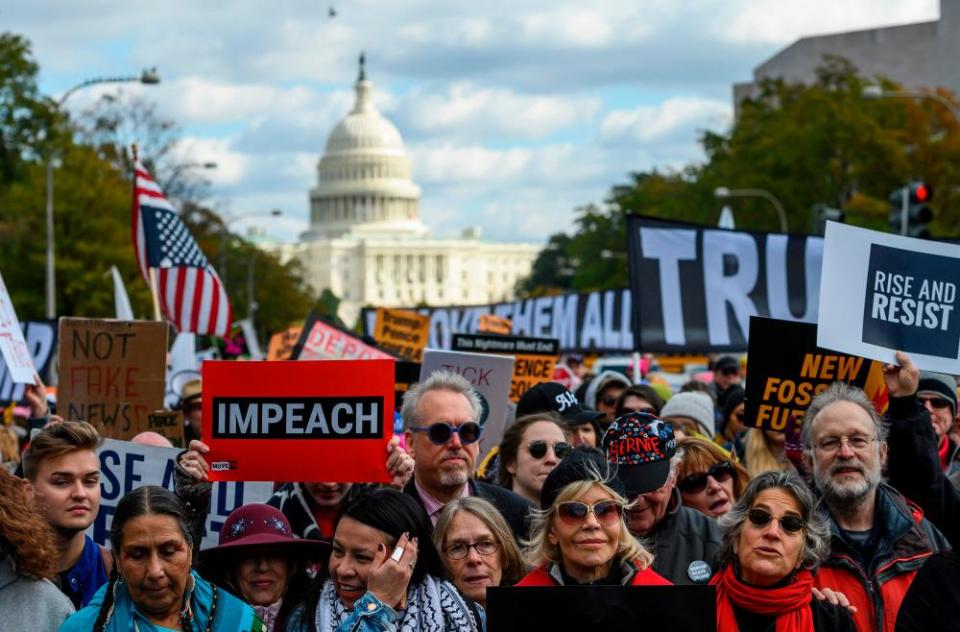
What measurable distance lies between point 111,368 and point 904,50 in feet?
195

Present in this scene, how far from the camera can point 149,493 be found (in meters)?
4.99

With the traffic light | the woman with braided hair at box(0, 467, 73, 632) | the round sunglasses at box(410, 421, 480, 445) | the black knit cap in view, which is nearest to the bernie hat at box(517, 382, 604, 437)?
the round sunglasses at box(410, 421, 480, 445)

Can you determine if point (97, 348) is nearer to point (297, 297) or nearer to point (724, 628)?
point (724, 628)

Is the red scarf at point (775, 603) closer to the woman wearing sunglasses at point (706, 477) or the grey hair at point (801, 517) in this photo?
the grey hair at point (801, 517)

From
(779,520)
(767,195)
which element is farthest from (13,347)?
(767,195)

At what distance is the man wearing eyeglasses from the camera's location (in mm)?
6180

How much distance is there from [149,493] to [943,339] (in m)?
2.72

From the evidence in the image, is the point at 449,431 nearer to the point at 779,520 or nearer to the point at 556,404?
the point at 779,520

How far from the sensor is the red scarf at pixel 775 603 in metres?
4.95

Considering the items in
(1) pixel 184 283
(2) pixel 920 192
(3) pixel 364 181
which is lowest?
(1) pixel 184 283

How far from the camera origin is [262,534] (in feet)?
19.0

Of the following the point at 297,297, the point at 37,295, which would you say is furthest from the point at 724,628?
the point at 297,297

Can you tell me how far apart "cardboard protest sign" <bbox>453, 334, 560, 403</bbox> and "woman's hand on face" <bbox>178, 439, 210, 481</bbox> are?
6.20 m

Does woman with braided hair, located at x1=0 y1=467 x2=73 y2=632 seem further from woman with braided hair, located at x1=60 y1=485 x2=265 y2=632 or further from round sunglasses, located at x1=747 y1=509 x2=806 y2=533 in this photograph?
round sunglasses, located at x1=747 y1=509 x2=806 y2=533
